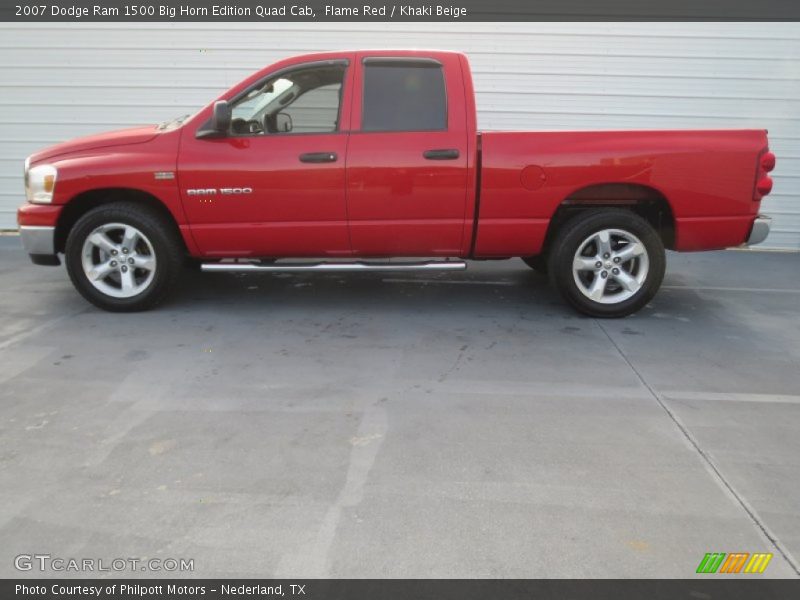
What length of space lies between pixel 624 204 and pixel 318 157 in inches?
95.2

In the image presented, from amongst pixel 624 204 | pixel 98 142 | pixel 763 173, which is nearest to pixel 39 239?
pixel 98 142

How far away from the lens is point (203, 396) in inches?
155

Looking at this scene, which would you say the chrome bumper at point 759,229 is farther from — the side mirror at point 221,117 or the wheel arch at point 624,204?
the side mirror at point 221,117

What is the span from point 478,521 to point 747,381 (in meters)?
2.40

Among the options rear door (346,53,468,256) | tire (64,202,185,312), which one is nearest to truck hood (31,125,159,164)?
tire (64,202,185,312)

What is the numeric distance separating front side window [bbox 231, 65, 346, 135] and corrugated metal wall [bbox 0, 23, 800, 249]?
338 cm

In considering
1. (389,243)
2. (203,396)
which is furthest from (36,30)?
(203,396)

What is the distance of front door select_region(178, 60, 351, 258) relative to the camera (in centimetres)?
519

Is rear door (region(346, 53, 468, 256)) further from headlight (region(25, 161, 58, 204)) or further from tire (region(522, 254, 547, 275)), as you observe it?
headlight (region(25, 161, 58, 204))

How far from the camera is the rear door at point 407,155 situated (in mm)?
5176

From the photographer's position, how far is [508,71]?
8453 millimetres

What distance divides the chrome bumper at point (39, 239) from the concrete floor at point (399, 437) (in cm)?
52

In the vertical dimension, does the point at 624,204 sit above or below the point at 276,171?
below
